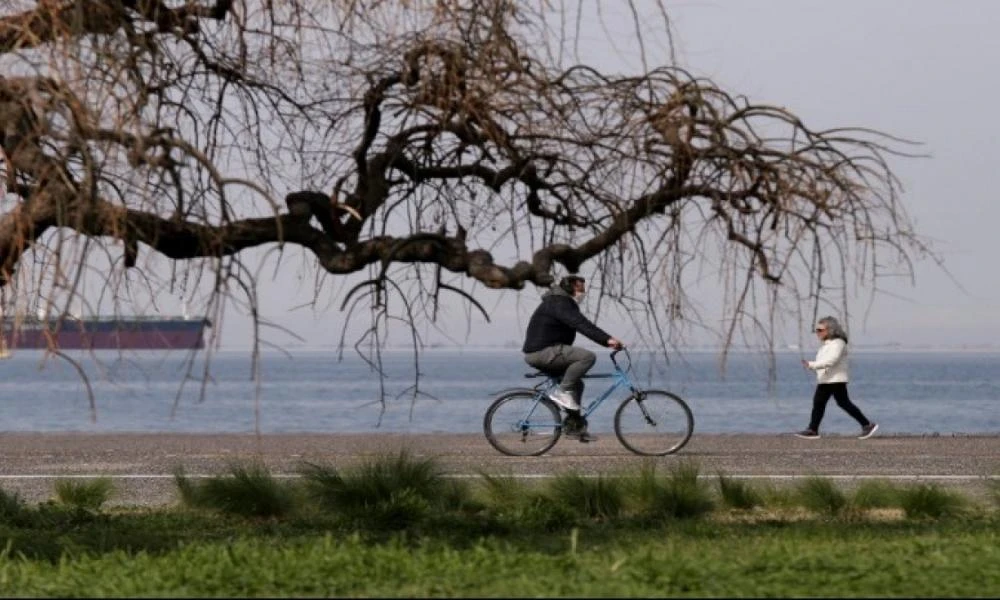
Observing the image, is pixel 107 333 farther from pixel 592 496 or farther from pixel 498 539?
pixel 592 496

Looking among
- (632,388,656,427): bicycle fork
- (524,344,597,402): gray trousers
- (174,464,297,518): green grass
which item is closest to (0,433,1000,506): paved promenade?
(632,388,656,427): bicycle fork

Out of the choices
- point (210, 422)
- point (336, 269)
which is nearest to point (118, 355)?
point (336, 269)

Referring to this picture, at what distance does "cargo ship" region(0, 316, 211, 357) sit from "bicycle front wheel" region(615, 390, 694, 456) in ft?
38.3

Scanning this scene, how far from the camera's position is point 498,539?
1148 cm

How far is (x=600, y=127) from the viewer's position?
1083 cm

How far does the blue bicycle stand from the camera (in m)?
21.0

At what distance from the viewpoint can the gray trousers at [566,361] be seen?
20297 millimetres

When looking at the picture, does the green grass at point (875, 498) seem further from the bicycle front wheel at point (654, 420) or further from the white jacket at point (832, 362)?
the white jacket at point (832, 362)

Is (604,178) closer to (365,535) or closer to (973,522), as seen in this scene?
(365,535)

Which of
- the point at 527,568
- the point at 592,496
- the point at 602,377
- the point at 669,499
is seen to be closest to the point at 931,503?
the point at 669,499

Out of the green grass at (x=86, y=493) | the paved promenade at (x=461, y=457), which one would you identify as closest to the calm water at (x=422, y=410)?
the paved promenade at (x=461, y=457)

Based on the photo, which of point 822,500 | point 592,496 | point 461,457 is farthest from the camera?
point 461,457

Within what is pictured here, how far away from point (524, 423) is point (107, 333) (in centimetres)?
1105

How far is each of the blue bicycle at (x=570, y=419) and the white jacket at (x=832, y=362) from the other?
2923 mm
